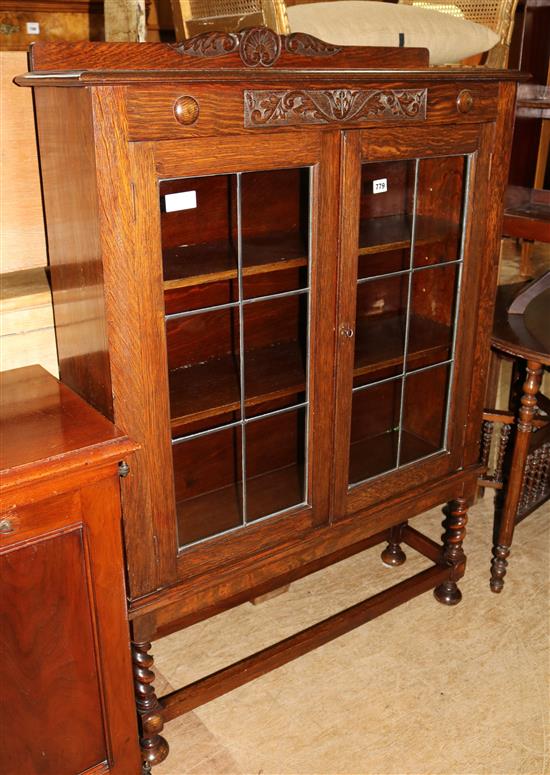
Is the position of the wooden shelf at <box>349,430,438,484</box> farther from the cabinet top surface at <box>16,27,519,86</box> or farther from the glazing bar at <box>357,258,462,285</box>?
the cabinet top surface at <box>16,27,519,86</box>

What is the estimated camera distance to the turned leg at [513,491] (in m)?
2.28

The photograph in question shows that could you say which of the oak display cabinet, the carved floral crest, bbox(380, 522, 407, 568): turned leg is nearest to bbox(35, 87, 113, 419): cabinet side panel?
the oak display cabinet

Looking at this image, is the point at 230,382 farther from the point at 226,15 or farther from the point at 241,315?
the point at 226,15

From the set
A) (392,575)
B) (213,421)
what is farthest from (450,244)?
(392,575)

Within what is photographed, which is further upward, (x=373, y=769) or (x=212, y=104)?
(x=212, y=104)

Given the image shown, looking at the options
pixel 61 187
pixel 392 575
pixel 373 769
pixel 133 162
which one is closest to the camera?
pixel 133 162

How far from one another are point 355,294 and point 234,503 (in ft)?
1.85

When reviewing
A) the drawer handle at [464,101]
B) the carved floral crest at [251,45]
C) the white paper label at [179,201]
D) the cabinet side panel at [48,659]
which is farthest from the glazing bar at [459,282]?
the cabinet side panel at [48,659]

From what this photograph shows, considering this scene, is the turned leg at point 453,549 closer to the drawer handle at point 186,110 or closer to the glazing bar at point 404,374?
the glazing bar at point 404,374

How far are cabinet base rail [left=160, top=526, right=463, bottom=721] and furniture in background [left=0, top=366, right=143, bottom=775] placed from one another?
0.25 metres

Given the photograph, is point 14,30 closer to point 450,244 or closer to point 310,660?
point 450,244

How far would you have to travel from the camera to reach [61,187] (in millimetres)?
1430

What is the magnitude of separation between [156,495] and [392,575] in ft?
4.01

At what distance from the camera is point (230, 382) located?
175cm
